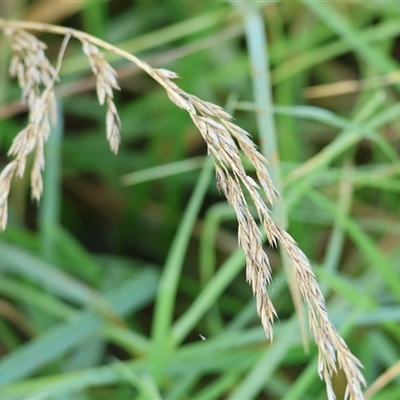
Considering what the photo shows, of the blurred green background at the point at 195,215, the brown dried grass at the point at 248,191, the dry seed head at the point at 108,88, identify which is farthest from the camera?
the blurred green background at the point at 195,215

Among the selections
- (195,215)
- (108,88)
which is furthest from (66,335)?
(108,88)

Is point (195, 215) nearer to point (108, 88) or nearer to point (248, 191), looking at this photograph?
point (108, 88)

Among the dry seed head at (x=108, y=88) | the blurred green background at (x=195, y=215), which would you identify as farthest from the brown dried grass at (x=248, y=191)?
the blurred green background at (x=195, y=215)

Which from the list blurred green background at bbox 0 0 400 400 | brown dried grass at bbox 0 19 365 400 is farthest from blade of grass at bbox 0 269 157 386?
brown dried grass at bbox 0 19 365 400

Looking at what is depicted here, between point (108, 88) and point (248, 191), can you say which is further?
point (108, 88)

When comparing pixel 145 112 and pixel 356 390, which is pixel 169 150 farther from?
pixel 356 390

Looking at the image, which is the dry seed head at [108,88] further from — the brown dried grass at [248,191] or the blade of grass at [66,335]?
the blade of grass at [66,335]

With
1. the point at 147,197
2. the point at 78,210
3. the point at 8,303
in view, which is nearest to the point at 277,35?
the point at 147,197

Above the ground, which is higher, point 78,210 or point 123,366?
point 78,210
